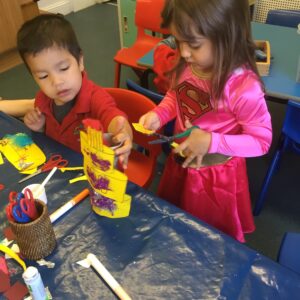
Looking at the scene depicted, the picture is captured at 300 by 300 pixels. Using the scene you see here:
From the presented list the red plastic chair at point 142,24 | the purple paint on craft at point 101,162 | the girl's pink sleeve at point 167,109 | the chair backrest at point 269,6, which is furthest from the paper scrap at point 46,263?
the chair backrest at point 269,6

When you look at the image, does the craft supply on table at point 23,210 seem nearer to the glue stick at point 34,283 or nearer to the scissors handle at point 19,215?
the scissors handle at point 19,215

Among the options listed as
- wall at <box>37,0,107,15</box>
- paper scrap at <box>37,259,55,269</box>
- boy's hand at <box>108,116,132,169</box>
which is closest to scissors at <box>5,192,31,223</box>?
paper scrap at <box>37,259,55,269</box>

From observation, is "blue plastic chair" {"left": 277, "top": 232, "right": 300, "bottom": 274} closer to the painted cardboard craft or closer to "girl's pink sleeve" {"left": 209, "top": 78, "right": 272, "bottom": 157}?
"girl's pink sleeve" {"left": 209, "top": 78, "right": 272, "bottom": 157}

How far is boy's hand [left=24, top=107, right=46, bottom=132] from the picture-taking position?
1.23 meters

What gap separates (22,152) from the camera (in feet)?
3.71

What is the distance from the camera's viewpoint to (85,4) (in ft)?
16.1

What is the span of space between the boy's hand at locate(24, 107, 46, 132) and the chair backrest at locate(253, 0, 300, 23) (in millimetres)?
2482

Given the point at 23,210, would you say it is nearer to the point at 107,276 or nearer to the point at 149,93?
the point at 107,276

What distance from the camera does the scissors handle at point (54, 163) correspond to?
106 cm

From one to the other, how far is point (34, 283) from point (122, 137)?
1.41ft

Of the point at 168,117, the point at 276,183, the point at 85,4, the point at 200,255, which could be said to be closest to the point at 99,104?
the point at 168,117

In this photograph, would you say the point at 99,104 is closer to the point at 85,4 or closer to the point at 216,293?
the point at 216,293

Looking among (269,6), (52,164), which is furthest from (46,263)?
(269,6)

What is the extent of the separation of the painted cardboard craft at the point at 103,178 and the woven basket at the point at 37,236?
133mm
